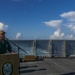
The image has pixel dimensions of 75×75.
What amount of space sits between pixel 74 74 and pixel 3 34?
10.3 metres

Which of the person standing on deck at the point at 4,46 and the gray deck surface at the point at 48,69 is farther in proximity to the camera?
the gray deck surface at the point at 48,69

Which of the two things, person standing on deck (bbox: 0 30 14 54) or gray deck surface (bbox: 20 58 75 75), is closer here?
person standing on deck (bbox: 0 30 14 54)

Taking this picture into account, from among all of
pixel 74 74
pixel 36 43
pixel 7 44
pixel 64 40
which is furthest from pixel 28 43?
pixel 7 44

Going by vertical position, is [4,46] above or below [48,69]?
Result: above

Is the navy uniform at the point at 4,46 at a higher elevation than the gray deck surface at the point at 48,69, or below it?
higher

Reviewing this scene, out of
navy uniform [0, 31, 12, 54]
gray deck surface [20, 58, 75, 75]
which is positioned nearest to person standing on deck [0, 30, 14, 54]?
navy uniform [0, 31, 12, 54]

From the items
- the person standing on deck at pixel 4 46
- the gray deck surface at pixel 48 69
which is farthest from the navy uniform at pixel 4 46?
the gray deck surface at pixel 48 69

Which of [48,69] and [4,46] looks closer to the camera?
[4,46]

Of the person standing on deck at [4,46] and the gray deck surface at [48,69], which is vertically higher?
the person standing on deck at [4,46]

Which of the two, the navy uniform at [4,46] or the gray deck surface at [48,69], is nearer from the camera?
the navy uniform at [4,46]

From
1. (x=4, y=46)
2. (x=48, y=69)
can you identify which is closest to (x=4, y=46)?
(x=4, y=46)

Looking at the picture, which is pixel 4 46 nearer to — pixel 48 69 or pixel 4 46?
pixel 4 46

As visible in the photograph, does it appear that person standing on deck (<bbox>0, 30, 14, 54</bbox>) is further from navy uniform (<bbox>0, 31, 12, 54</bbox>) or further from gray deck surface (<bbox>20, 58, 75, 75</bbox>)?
gray deck surface (<bbox>20, 58, 75, 75</bbox>)

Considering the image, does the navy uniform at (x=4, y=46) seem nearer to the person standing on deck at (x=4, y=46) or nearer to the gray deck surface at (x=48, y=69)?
the person standing on deck at (x=4, y=46)
